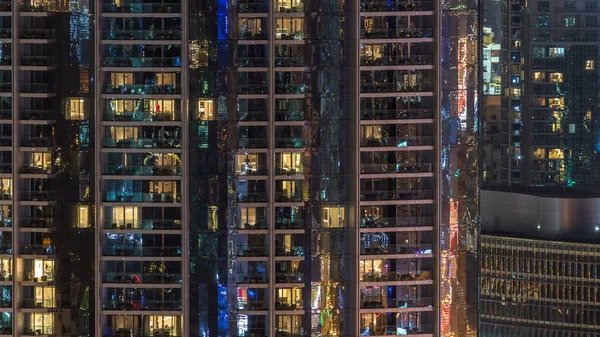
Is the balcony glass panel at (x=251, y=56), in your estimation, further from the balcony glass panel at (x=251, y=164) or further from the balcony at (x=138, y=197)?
the balcony at (x=138, y=197)

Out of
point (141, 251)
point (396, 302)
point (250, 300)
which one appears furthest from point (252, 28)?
point (396, 302)

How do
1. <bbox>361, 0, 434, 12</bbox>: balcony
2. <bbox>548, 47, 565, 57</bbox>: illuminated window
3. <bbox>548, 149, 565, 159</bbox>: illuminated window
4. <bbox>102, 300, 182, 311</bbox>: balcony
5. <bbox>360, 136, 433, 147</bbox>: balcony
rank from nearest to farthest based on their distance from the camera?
<bbox>361, 0, 434, 12</bbox>: balcony < <bbox>102, 300, 182, 311</bbox>: balcony < <bbox>360, 136, 433, 147</bbox>: balcony < <bbox>548, 47, 565, 57</bbox>: illuminated window < <bbox>548, 149, 565, 159</bbox>: illuminated window

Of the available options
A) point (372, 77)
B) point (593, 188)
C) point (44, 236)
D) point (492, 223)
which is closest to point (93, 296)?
point (44, 236)

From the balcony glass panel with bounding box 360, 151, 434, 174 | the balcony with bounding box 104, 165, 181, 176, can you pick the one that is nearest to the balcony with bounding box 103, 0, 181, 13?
the balcony with bounding box 104, 165, 181, 176

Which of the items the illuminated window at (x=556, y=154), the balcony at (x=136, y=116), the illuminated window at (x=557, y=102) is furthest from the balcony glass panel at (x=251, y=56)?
the illuminated window at (x=556, y=154)

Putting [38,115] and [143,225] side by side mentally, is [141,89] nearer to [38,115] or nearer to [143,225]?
[38,115]

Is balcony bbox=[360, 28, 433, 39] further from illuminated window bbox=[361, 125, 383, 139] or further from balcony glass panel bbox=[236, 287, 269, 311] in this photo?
balcony glass panel bbox=[236, 287, 269, 311]
